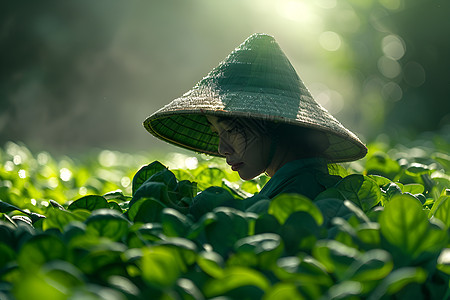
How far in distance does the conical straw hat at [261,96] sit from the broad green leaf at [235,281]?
1.16m

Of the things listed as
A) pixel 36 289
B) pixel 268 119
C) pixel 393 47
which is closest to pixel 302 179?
pixel 268 119

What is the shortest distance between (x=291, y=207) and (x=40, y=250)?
57cm

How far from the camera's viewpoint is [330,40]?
15.6 metres

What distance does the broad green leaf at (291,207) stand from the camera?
1.14 metres

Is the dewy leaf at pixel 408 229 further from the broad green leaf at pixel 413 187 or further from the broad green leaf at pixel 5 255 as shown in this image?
the broad green leaf at pixel 413 187

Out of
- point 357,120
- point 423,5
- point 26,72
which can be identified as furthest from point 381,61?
point 26,72

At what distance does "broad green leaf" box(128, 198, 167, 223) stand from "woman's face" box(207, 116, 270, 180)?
3.89 feet

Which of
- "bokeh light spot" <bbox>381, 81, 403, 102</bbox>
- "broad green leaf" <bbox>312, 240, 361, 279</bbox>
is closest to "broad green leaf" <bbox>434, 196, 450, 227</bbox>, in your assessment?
"broad green leaf" <bbox>312, 240, 361, 279</bbox>

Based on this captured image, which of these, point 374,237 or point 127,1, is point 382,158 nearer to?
point 374,237

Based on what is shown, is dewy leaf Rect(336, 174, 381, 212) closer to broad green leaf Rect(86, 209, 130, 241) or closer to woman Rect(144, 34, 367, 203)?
woman Rect(144, 34, 367, 203)

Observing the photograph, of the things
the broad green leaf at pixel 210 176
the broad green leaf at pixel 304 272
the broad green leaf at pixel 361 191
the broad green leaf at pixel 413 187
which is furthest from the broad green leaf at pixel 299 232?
the broad green leaf at pixel 210 176

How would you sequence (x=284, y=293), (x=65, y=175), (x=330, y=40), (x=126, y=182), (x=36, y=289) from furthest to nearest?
(x=330, y=40), (x=65, y=175), (x=126, y=182), (x=284, y=293), (x=36, y=289)

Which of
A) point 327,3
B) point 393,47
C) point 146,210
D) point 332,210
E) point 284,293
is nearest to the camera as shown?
point 284,293

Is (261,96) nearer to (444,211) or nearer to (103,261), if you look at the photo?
(444,211)
